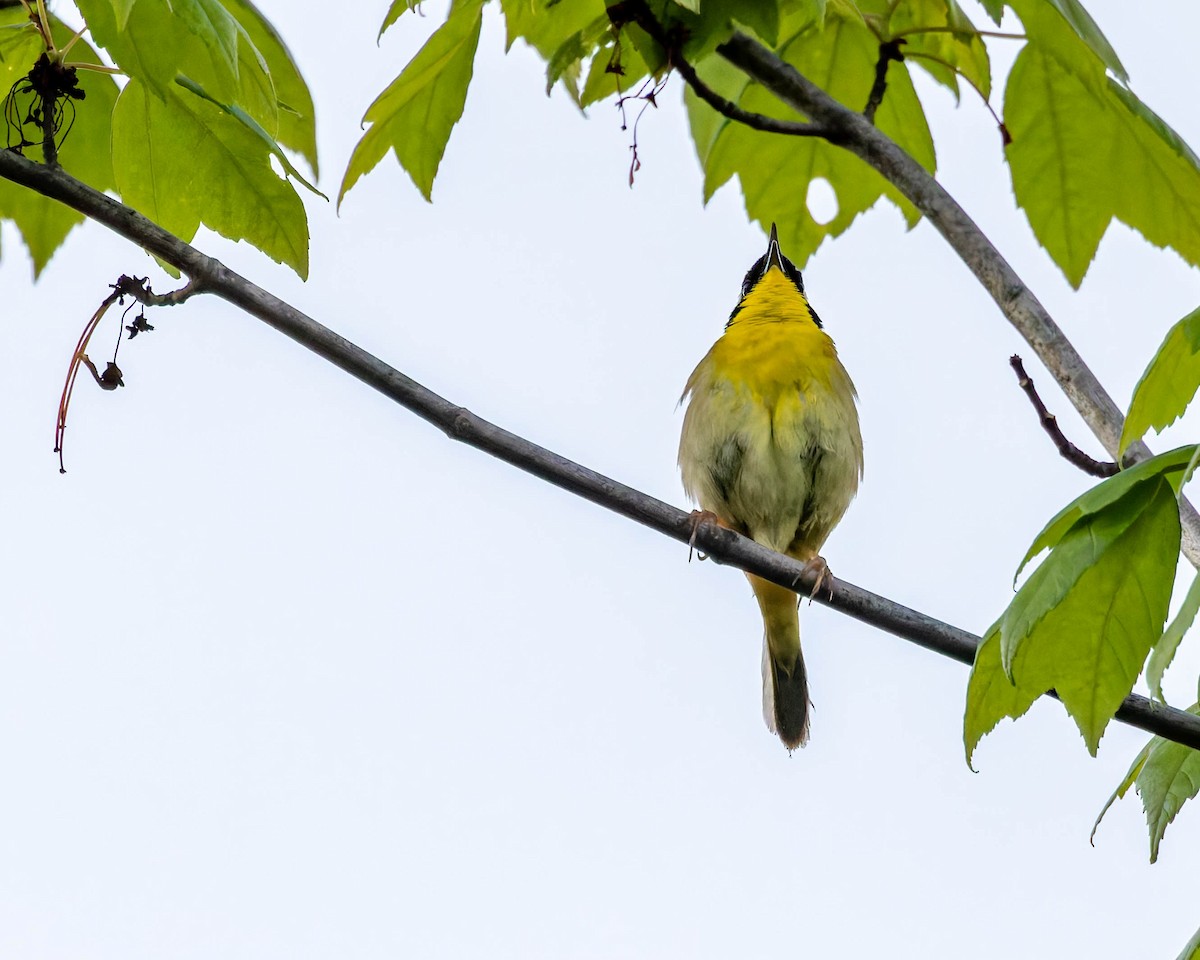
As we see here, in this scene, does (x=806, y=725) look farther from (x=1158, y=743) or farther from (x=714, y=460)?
(x=1158, y=743)

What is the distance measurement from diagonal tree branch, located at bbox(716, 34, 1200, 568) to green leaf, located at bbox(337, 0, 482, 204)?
1.61ft

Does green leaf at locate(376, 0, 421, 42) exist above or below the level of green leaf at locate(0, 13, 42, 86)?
above

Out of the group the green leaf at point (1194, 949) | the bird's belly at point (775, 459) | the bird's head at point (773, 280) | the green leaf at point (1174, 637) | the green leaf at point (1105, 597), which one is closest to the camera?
the green leaf at point (1174, 637)

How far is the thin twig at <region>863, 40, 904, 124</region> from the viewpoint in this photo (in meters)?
2.78

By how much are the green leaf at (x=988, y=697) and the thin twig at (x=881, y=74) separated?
1.17 metres

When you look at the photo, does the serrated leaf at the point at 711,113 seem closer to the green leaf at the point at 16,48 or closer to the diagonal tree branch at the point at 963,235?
the diagonal tree branch at the point at 963,235

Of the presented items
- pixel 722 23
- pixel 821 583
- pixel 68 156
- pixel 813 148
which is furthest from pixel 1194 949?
pixel 68 156

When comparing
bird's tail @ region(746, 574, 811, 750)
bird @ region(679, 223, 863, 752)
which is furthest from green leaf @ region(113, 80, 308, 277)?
bird's tail @ region(746, 574, 811, 750)

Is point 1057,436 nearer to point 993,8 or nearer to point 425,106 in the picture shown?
point 993,8

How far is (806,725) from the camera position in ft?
19.2

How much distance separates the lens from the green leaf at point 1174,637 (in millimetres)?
1812

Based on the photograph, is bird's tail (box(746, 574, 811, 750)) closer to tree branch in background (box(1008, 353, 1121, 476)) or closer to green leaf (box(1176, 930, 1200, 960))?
tree branch in background (box(1008, 353, 1121, 476))

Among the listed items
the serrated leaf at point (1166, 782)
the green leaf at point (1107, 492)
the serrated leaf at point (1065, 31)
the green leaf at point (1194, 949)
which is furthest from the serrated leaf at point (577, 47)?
the green leaf at point (1194, 949)

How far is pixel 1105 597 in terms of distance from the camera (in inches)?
77.4
